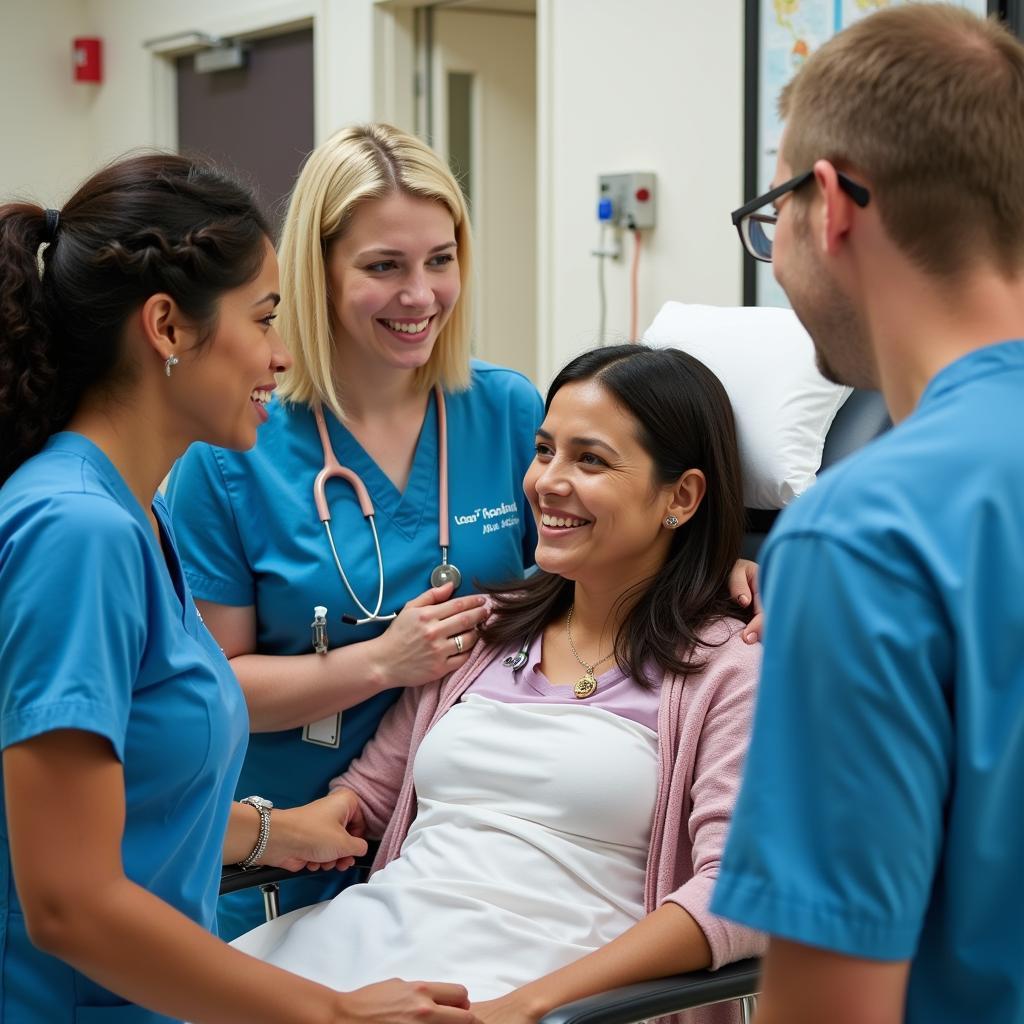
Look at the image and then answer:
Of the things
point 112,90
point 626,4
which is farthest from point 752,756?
point 112,90

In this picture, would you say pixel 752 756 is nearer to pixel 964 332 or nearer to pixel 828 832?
pixel 828 832

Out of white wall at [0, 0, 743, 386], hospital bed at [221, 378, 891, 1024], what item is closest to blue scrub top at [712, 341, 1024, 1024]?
hospital bed at [221, 378, 891, 1024]

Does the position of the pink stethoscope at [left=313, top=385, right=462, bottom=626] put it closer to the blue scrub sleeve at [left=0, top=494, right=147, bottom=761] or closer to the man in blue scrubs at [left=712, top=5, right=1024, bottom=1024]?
the blue scrub sleeve at [left=0, top=494, right=147, bottom=761]

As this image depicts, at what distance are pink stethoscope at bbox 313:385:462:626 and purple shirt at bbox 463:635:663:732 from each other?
0.48 feet

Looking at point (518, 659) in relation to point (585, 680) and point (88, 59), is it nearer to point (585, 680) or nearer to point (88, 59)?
point (585, 680)

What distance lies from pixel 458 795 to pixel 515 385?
25.5 inches

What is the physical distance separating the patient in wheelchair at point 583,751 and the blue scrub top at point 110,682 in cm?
38

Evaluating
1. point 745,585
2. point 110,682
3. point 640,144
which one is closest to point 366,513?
point 745,585

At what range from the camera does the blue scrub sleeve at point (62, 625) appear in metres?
1.00

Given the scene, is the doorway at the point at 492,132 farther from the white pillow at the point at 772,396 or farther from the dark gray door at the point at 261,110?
the white pillow at the point at 772,396

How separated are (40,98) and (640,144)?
10.1ft

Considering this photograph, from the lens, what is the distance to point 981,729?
72cm

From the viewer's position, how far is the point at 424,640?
70.2 inches

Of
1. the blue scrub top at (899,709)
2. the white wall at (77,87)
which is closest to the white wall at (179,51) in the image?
the white wall at (77,87)
